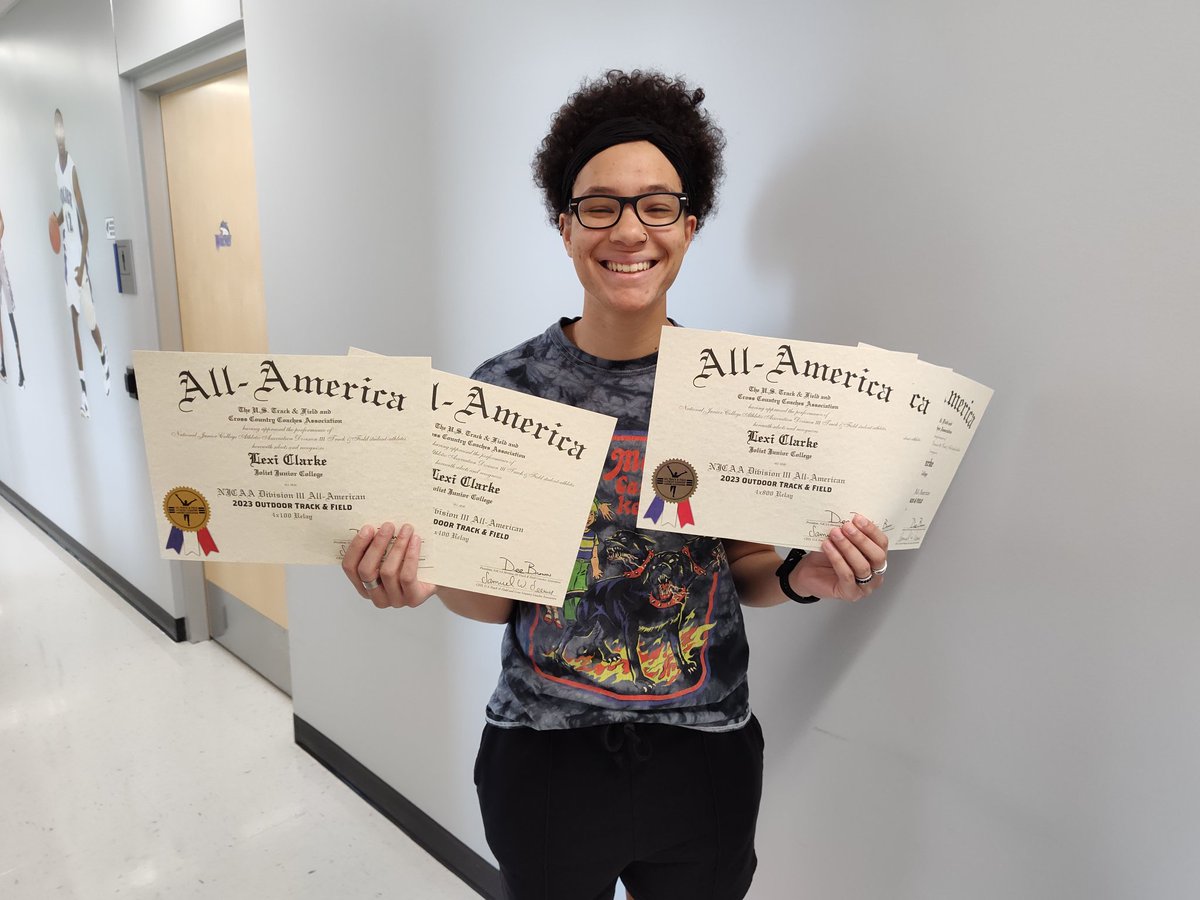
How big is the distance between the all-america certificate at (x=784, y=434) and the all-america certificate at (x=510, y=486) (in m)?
0.08

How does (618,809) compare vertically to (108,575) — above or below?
above

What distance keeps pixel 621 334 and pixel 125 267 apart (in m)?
2.52

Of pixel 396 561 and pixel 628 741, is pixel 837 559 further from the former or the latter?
pixel 396 561

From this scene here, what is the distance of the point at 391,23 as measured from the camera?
1552 mm

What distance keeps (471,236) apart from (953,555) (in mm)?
1040

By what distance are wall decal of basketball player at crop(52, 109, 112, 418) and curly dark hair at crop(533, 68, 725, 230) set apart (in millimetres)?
2746

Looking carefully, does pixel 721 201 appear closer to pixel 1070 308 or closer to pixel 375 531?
pixel 1070 308

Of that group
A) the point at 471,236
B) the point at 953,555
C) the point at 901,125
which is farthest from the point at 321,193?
the point at 953,555

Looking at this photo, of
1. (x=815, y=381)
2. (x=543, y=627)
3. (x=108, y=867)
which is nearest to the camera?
(x=815, y=381)

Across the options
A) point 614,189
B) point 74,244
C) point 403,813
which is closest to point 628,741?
point 614,189

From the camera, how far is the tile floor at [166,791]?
70.6 inches

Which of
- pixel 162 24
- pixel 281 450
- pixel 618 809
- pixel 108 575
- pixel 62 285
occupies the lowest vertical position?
pixel 108 575

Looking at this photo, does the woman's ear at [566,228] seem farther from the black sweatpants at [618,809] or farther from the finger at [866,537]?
the black sweatpants at [618,809]

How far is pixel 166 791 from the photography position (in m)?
2.07
